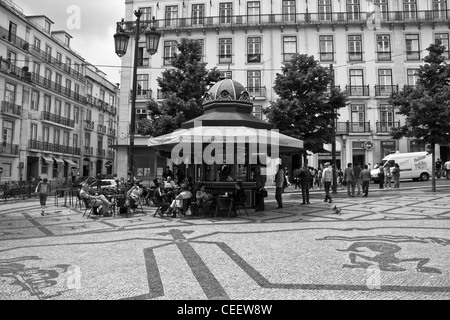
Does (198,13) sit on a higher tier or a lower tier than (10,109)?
higher

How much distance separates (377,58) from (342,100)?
18905 mm

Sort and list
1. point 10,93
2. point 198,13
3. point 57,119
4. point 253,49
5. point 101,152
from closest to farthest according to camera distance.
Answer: point 10,93, point 253,49, point 198,13, point 57,119, point 101,152

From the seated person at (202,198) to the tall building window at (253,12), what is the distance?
26.9 meters

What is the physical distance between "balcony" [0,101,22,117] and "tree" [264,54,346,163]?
81.2ft

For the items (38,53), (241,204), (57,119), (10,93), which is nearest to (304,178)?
(241,204)

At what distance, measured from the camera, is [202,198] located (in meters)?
10.0

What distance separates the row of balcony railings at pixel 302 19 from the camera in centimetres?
3200

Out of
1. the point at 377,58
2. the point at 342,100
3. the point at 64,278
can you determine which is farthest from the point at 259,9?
the point at 64,278

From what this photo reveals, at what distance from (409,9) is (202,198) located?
32268 mm

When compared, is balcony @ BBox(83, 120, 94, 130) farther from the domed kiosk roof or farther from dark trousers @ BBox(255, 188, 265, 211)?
dark trousers @ BBox(255, 188, 265, 211)

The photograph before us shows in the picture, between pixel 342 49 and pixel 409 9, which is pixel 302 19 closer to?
pixel 342 49

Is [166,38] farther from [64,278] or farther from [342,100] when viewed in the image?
[64,278]

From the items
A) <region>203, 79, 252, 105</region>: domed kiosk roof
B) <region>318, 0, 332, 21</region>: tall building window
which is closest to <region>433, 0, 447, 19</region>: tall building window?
<region>318, 0, 332, 21</region>: tall building window

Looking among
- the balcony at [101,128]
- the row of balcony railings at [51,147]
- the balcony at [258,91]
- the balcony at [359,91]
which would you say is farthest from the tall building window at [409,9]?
the balcony at [101,128]
